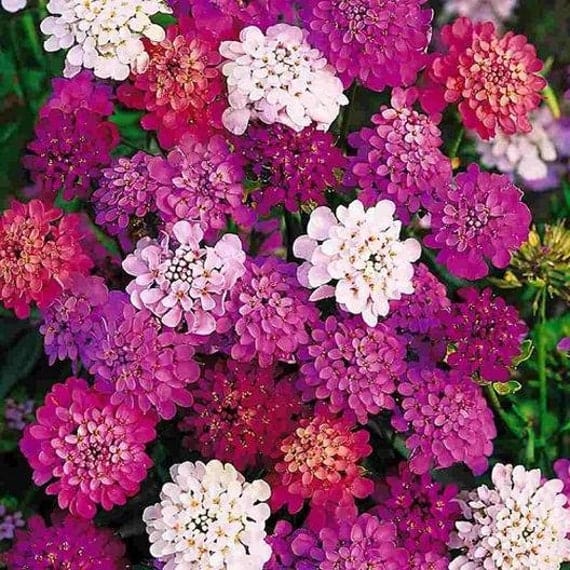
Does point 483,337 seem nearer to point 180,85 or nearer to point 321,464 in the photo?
point 321,464

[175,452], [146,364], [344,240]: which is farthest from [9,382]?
[344,240]

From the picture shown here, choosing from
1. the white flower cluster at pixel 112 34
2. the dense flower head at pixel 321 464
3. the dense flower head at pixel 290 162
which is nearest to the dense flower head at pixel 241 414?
the dense flower head at pixel 321 464

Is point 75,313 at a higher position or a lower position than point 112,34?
lower

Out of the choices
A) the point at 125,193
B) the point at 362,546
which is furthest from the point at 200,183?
the point at 362,546

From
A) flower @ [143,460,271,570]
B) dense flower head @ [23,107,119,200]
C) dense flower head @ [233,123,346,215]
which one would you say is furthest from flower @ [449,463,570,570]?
dense flower head @ [23,107,119,200]

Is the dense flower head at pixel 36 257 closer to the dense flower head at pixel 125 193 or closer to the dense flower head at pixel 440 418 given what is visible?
the dense flower head at pixel 125 193

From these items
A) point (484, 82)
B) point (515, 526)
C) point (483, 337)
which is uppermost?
point (484, 82)
